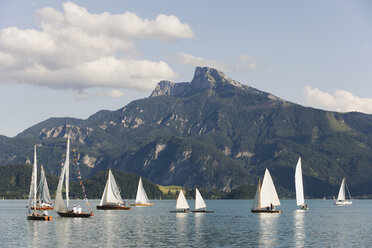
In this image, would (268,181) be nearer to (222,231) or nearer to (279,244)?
(222,231)

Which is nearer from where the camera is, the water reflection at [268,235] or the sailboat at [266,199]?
the water reflection at [268,235]

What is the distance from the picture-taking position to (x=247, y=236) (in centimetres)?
11231

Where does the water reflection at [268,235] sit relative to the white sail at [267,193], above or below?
below

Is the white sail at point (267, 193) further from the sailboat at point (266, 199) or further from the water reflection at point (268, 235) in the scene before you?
the water reflection at point (268, 235)

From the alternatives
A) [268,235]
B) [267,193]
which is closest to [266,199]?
[267,193]

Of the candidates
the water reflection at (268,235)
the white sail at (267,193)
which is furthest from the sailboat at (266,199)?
the water reflection at (268,235)

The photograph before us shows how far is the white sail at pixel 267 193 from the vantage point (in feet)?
588

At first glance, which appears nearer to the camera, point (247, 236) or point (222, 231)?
point (247, 236)

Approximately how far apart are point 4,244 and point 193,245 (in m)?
32.7

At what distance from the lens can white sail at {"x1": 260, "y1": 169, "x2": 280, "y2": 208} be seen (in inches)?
7052

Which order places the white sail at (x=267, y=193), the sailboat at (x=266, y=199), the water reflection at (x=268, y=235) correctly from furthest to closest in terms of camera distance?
the sailboat at (x=266, y=199), the white sail at (x=267, y=193), the water reflection at (x=268, y=235)

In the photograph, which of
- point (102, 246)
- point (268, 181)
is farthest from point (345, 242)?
point (268, 181)

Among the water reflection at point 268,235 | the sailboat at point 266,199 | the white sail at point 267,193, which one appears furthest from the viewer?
the sailboat at point 266,199

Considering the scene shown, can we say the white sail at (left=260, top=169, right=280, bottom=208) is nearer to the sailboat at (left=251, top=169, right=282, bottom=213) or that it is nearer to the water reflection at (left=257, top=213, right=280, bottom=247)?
the sailboat at (left=251, top=169, right=282, bottom=213)
